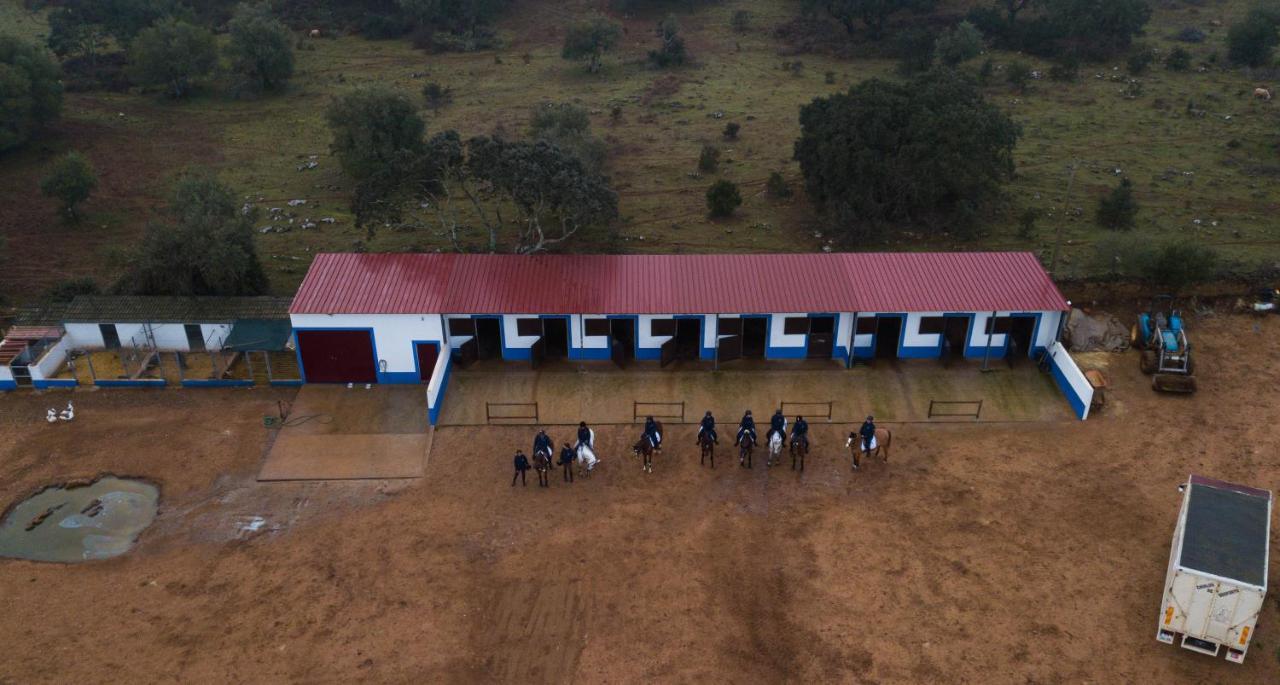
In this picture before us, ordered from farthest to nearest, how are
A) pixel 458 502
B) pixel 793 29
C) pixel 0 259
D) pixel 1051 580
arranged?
pixel 793 29 → pixel 0 259 → pixel 458 502 → pixel 1051 580

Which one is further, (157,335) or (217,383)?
(157,335)

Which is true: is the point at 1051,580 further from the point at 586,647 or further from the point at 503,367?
the point at 503,367

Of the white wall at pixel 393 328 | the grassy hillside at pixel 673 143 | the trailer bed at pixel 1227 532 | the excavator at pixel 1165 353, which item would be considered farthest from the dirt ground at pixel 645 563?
the grassy hillside at pixel 673 143

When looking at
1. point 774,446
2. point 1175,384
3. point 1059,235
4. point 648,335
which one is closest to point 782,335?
point 648,335

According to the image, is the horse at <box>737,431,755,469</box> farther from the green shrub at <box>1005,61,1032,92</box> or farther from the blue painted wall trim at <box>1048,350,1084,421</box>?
the green shrub at <box>1005,61,1032,92</box>

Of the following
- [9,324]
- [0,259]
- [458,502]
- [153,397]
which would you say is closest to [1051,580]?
[458,502]

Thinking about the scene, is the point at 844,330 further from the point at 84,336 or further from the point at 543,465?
the point at 84,336
